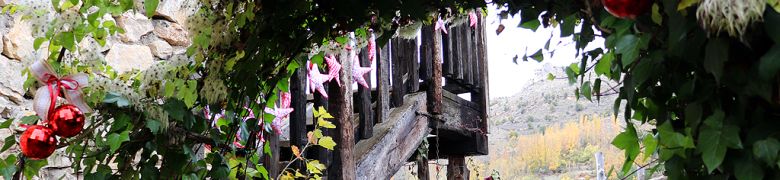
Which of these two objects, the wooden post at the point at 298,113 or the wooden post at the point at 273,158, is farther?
the wooden post at the point at 298,113

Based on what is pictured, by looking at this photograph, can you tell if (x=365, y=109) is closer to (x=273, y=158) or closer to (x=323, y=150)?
(x=323, y=150)

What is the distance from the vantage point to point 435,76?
4059 millimetres

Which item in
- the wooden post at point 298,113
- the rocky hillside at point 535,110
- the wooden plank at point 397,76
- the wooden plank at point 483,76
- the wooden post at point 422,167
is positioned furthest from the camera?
the rocky hillside at point 535,110

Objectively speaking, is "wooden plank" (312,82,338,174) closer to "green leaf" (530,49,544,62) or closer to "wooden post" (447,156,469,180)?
"green leaf" (530,49,544,62)

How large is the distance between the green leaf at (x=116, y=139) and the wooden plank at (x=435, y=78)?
2337mm

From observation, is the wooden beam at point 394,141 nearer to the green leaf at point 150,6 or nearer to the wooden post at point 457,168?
the wooden post at point 457,168

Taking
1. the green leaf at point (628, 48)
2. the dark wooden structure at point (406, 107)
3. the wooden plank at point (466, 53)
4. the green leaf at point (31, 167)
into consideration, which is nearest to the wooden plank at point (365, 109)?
the dark wooden structure at point (406, 107)

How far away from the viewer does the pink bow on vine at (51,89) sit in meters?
1.75

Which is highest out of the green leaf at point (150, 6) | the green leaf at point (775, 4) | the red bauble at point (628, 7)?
the green leaf at point (150, 6)

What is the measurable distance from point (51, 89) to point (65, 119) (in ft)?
0.25

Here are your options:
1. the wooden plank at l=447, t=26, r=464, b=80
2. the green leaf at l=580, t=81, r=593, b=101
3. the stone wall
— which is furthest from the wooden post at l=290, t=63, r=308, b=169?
the green leaf at l=580, t=81, r=593, b=101

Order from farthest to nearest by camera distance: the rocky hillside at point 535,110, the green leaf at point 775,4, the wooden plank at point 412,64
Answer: the rocky hillside at point 535,110
the wooden plank at point 412,64
the green leaf at point 775,4

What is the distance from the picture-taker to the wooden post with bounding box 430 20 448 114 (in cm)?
404

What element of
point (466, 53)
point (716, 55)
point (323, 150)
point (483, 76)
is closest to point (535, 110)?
point (483, 76)
